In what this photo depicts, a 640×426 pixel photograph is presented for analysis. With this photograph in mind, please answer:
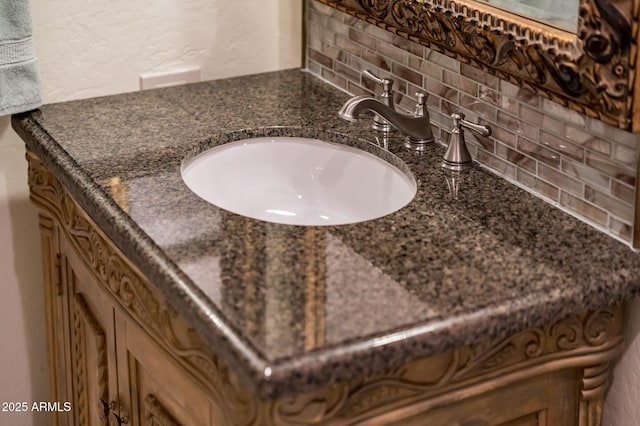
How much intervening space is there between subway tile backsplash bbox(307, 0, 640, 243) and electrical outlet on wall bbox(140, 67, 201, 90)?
302 mm

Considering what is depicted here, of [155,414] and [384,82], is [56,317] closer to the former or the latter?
[155,414]

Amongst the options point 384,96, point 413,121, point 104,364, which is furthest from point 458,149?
point 104,364

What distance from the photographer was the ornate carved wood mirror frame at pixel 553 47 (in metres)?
1.09

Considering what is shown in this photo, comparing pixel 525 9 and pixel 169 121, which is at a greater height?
pixel 525 9

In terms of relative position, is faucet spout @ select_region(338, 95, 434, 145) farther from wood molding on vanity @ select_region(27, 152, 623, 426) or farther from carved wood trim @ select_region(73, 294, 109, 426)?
carved wood trim @ select_region(73, 294, 109, 426)

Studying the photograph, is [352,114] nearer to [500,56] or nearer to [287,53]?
[500,56]

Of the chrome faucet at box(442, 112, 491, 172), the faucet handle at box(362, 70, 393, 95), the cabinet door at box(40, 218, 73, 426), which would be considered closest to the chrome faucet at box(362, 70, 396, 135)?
the faucet handle at box(362, 70, 393, 95)

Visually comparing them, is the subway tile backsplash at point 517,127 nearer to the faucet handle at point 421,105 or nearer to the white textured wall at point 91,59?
the faucet handle at point 421,105

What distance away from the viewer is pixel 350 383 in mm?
1032

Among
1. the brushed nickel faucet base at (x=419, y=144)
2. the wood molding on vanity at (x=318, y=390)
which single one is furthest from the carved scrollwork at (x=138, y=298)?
the brushed nickel faucet base at (x=419, y=144)

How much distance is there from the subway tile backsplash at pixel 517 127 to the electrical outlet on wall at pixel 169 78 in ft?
0.99

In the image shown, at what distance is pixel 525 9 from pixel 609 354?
445mm

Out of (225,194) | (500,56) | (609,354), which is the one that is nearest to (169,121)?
(225,194)

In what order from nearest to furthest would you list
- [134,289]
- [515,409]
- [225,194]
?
[515,409] < [134,289] < [225,194]
